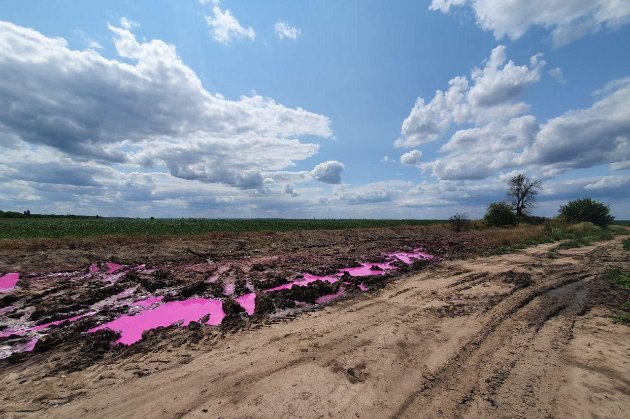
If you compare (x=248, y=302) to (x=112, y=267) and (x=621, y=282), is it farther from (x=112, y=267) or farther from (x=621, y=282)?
(x=621, y=282)

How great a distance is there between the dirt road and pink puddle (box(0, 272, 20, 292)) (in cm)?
587

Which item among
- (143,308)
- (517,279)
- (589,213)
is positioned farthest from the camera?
(589,213)

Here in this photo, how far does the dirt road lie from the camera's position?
3396 millimetres

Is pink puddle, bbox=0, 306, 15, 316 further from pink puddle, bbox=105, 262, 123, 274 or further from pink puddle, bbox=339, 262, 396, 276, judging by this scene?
pink puddle, bbox=339, 262, 396, 276

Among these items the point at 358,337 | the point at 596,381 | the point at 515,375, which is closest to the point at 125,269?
the point at 358,337

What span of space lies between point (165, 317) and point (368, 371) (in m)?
4.68

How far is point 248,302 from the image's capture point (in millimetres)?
7590

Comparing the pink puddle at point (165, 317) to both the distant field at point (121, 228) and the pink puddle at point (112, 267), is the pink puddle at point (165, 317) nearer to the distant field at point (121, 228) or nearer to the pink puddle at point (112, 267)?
Answer: the pink puddle at point (112, 267)

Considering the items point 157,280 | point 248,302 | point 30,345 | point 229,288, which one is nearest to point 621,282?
point 248,302

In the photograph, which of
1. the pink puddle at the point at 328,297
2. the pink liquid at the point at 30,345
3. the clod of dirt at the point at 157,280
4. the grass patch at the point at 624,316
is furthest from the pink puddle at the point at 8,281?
the grass patch at the point at 624,316

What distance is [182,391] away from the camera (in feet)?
12.0

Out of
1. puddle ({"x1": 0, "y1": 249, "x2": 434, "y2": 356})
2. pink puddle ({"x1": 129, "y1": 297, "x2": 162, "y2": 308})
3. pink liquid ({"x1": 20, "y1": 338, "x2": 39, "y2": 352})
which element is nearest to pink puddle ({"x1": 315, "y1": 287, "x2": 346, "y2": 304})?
puddle ({"x1": 0, "y1": 249, "x2": 434, "y2": 356})

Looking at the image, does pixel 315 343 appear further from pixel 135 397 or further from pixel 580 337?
pixel 580 337

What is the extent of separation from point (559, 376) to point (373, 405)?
8.49 ft
